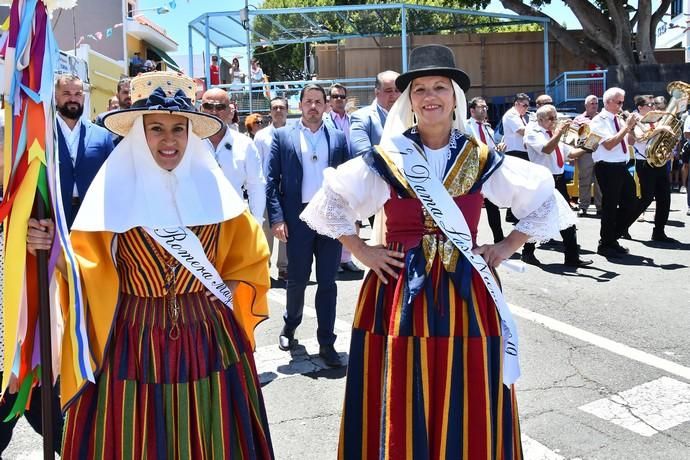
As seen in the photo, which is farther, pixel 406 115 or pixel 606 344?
pixel 606 344

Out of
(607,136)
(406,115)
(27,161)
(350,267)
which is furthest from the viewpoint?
(607,136)

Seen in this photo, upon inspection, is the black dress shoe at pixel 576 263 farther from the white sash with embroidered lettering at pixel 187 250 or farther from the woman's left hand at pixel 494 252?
the white sash with embroidered lettering at pixel 187 250

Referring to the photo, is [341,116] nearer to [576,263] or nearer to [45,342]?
[576,263]

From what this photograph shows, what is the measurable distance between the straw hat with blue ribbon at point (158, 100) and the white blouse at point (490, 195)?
0.63 meters

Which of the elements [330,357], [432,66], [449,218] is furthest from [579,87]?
[449,218]

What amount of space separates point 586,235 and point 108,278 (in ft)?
29.3

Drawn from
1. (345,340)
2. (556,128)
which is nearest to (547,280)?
(556,128)

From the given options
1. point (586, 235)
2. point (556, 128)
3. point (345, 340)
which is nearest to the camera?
point (345, 340)

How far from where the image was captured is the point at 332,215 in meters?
3.22

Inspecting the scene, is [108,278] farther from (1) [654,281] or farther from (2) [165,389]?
(1) [654,281]

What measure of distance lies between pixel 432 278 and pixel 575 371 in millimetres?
2498

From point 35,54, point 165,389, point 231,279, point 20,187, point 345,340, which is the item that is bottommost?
point 345,340

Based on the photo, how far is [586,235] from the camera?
10562 mm

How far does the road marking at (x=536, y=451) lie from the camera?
3.78m
